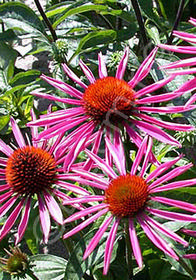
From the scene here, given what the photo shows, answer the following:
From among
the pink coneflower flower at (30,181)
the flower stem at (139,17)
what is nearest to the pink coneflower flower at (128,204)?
the pink coneflower flower at (30,181)

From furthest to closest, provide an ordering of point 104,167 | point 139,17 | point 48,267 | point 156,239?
point 139,17
point 48,267
point 104,167
point 156,239

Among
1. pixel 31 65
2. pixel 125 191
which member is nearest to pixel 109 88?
pixel 125 191

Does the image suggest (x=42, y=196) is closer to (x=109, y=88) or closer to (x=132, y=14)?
(x=109, y=88)

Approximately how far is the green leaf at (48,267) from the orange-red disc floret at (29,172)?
0.60 ft

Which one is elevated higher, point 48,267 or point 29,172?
point 29,172

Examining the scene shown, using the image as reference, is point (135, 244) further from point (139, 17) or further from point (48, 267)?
point (139, 17)

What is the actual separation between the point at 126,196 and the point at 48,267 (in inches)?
13.5

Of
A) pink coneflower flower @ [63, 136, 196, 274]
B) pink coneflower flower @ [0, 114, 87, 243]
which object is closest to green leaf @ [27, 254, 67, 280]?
pink coneflower flower @ [0, 114, 87, 243]

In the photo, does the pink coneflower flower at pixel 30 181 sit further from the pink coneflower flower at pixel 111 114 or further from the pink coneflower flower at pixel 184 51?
the pink coneflower flower at pixel 184 51

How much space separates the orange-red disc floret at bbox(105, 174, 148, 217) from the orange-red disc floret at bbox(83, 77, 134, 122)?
129 millimetres

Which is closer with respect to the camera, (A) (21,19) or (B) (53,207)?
(B) (53,207)

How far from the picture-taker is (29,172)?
1007 mm

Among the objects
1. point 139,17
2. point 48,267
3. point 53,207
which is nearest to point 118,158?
point 53,207

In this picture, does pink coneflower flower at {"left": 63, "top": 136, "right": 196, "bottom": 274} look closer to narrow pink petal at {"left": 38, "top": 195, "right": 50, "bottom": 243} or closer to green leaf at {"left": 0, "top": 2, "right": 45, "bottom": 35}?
narrow pink petal at {"left": 38, "top": 195, "right": 50, "bottom": 243}
